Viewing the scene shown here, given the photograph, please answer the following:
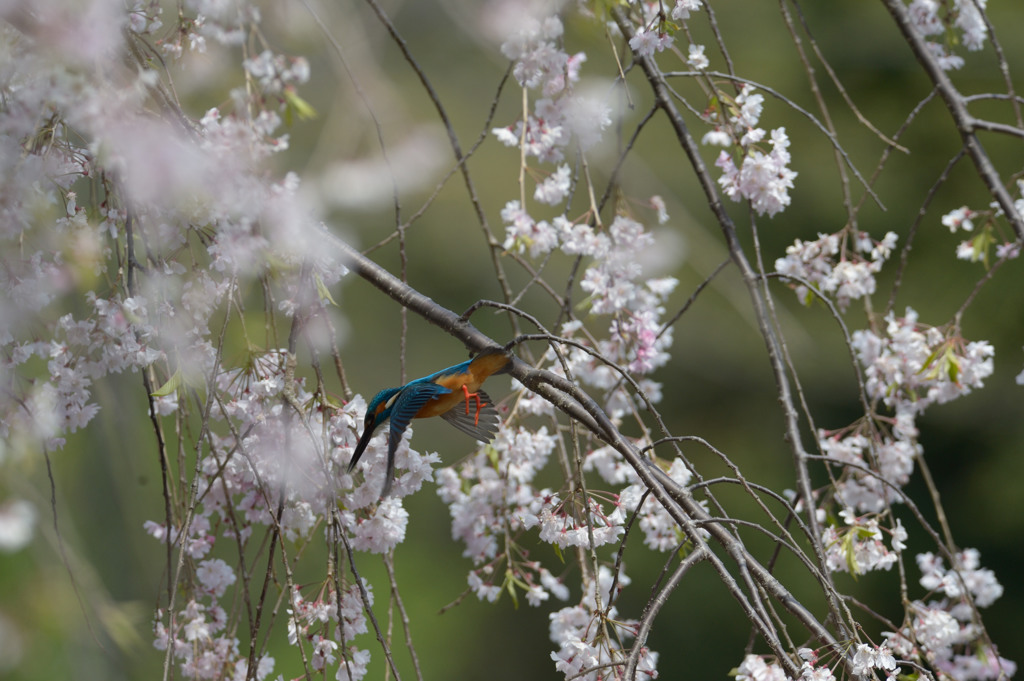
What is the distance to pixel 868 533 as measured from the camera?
1.11 m

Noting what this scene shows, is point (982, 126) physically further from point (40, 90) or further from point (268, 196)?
point (40, 90)

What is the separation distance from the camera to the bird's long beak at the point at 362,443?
101 centimetres

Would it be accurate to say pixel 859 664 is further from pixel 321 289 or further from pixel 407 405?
pixel 321 289

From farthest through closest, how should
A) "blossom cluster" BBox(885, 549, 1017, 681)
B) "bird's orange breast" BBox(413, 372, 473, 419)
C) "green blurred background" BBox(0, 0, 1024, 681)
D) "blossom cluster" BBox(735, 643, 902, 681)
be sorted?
"green blurred background" BBox(0, 0, 1024, 681) < "blossom cluster" BBox(885, 549, 1017, 681) < "bird's orange breast" BBox(413, 372, 473, 419) < "blossom cluster" BBox(735, 643, 902, 681)

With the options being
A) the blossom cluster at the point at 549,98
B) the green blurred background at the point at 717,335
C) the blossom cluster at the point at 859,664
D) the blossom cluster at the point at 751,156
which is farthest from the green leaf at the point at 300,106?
the blossom cluster at the point at 859,664

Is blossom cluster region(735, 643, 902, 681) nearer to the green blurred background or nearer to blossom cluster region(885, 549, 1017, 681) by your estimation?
blossom cluster region(885, 549, 1017, 681)

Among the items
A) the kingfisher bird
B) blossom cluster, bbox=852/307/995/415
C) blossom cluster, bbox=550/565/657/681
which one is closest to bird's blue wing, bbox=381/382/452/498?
the kingfisher bird

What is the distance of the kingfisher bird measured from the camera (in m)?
1.04

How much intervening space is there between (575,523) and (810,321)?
3.64 m

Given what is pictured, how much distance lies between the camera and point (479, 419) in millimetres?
1167

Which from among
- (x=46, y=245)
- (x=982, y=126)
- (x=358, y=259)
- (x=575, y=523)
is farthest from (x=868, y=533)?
(x=46, y=245)

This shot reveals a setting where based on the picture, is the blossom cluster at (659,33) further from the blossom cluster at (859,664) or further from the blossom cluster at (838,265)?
the blossom cluster at (859,664)

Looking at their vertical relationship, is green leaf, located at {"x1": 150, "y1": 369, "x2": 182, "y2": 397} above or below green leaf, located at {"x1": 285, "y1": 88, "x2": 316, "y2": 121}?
below

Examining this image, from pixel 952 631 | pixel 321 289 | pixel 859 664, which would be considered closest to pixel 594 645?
pixel 859 664
